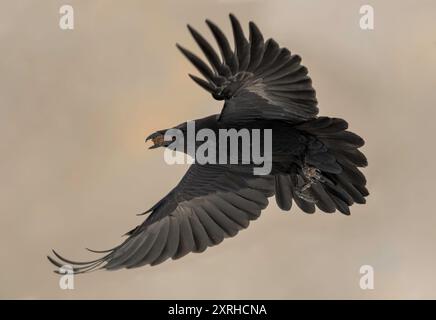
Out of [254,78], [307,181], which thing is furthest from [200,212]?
[254,78]

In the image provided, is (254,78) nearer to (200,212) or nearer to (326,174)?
(326,174)

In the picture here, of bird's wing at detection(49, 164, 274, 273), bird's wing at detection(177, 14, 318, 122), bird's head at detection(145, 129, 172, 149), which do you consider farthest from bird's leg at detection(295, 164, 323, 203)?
bird's head at detection(145, 129, 172, 149)

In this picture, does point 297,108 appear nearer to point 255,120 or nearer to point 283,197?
point 255,120

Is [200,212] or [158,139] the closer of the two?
[158,139]

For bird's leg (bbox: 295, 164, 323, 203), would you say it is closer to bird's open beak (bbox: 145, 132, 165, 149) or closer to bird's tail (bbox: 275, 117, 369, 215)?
bird's tail (bbox: 275, 117, 369, 215)

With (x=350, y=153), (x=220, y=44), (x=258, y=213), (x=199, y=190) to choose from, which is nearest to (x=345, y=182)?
(x=350, y=153)

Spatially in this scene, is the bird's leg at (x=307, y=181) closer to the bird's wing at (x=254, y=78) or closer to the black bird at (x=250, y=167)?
the black bird at (x=250, y=167)
